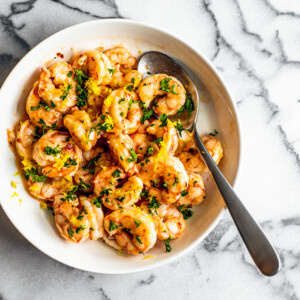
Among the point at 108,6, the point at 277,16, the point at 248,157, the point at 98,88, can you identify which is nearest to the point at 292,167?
the point at 248,157

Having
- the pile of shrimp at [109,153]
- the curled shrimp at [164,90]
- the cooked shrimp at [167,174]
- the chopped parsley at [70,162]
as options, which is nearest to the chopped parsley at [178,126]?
the pile of shrimp at [109,153]

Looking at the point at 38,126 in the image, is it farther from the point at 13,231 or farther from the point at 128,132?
the point at 13,231

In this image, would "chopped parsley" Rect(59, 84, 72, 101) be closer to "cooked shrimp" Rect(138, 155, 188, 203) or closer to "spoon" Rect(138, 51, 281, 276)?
"spoon" Rect(138, 51, 281, 276)

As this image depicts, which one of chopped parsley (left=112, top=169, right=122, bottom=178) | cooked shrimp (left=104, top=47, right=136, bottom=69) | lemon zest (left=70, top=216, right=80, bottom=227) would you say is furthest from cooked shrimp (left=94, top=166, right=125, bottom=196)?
cooked shrimp (left=104, top=47, right=136, bottom=69)

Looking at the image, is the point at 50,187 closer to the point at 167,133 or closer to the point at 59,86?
the point at 59,86

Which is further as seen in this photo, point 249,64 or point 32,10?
point 249,64

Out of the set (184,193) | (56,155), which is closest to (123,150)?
(56,155)

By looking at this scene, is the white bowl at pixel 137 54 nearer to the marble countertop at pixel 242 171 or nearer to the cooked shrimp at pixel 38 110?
the cooked shrimp at pixel 38 110
